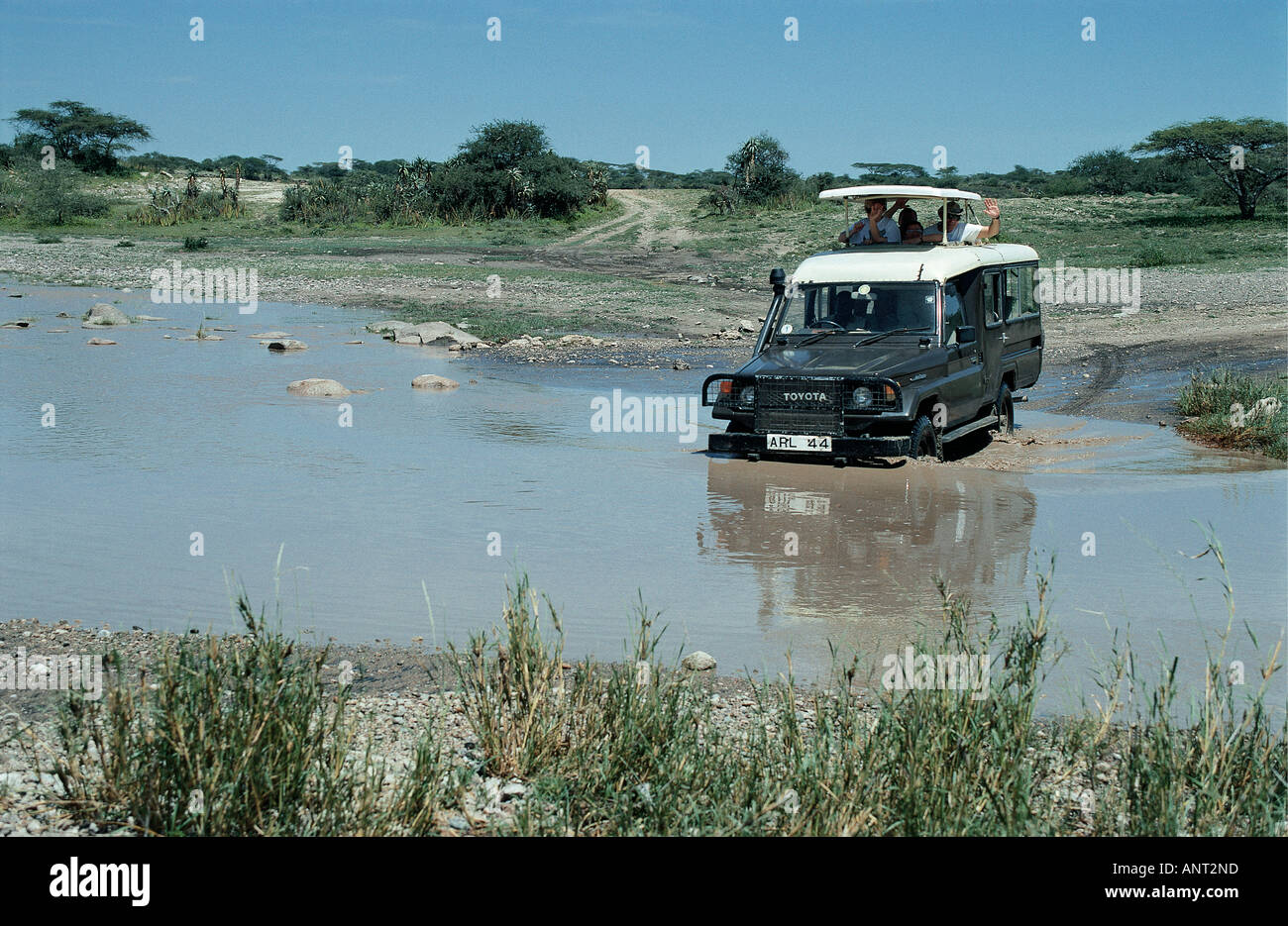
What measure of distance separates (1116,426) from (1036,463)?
310cm

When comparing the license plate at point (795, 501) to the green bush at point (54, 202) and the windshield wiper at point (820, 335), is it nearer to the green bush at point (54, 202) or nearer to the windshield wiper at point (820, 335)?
the windshield wiper at point (820, 335)

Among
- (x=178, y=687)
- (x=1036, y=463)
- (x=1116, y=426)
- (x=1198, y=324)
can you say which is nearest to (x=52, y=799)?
(x=178, y=687)

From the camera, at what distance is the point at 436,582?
7641mm

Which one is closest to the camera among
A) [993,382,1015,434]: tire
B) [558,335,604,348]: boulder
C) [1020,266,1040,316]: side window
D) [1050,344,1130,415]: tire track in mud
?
[993,382,1015,434]: tire

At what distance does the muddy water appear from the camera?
6938mm

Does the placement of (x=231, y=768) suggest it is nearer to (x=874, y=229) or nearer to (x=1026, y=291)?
(x=874, y=229)

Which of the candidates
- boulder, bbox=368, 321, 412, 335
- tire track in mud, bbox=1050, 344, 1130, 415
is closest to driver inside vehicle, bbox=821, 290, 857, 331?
tire track in mud, bbox=1050, 344, 1130, 415

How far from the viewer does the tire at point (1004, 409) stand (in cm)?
1314

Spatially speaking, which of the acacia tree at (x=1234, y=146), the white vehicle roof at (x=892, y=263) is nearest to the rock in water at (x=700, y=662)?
the white vehicle roof at (x=892, y=263)

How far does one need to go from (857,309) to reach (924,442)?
5.16 feet

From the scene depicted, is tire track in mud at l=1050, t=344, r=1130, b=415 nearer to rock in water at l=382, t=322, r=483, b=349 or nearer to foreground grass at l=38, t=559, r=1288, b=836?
rock in water at l=382, t=322, r=483, b=349

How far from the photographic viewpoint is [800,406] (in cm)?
1083

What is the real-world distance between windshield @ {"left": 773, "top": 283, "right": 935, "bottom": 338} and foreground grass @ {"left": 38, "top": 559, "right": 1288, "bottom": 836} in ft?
23.5
